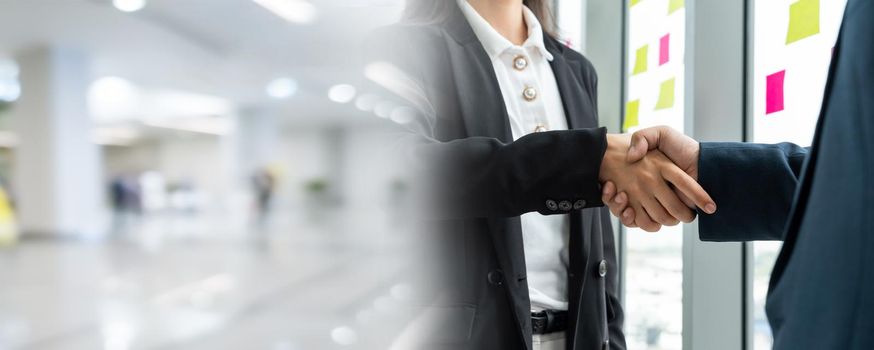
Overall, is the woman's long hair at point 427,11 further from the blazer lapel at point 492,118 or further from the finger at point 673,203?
the finger at point 673,203

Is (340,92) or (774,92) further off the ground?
(340,92)

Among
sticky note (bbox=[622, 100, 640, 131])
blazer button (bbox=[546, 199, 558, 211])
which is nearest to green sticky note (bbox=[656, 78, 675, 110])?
sticky note (bbox=[622, 100, 640, 131])

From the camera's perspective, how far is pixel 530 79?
635 mm

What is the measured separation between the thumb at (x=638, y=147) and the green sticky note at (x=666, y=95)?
34.7 inches

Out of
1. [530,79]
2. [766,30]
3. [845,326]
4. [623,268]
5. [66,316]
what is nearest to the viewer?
[845,326]

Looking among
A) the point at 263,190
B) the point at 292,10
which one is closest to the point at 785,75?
the point at 263,190

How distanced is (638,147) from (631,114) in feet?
3.65

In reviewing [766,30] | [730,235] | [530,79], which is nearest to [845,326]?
[730,235]

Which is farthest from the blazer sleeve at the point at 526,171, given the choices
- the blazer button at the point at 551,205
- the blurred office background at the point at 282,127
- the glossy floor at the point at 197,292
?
the glossy floor at the point at 197,292

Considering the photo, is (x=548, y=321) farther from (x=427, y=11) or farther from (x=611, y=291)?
(x=427, y=11)

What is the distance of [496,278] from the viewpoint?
564 millimetres

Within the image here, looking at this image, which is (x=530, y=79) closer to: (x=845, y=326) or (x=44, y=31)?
(x=845, y=326)

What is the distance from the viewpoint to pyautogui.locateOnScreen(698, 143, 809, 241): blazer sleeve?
1.61 ft

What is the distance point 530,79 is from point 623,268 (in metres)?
1.21
